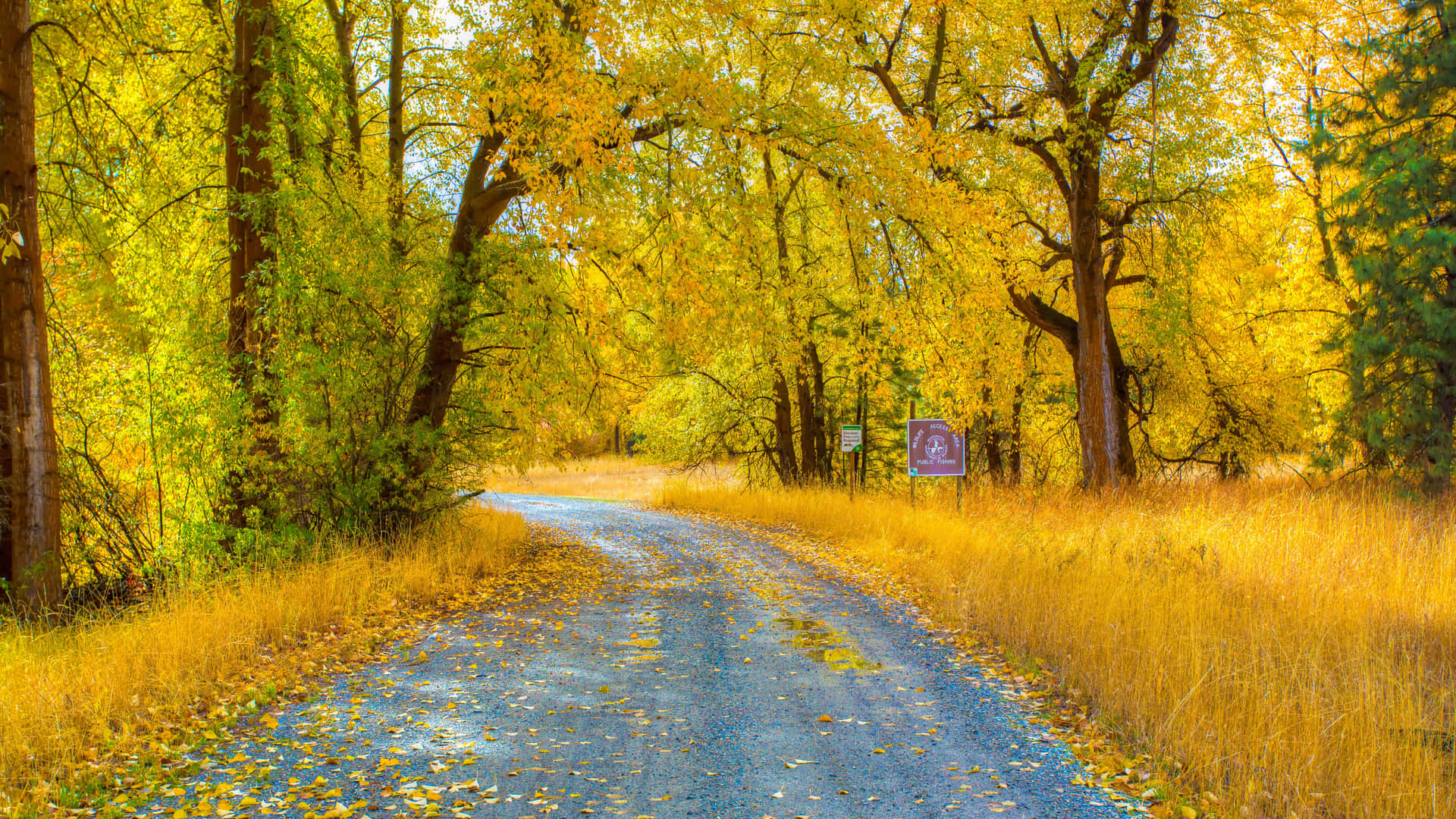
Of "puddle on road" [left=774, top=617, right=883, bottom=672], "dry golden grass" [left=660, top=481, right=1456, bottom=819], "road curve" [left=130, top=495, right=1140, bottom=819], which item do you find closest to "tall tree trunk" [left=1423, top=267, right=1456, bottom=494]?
"dry golden grass" [left=660, top=481, right=1456, bottom=819]

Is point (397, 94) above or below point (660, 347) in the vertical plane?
above

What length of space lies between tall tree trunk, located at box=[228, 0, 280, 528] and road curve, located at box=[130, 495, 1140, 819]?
3276 mm

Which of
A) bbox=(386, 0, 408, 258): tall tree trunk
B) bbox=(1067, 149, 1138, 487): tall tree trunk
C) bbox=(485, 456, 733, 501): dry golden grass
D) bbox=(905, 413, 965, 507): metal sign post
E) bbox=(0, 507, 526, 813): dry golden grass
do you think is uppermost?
bbox=(386, 0, 408, 258): tall tree trunk

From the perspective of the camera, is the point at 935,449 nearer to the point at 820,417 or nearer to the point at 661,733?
the point at 820,417

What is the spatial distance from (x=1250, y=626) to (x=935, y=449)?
8.54 metres

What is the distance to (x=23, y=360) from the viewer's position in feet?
24.3

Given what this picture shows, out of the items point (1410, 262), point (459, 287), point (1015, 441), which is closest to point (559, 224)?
point (459, 287)

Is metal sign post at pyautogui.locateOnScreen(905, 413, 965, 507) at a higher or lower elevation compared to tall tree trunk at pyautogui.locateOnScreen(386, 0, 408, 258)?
lower

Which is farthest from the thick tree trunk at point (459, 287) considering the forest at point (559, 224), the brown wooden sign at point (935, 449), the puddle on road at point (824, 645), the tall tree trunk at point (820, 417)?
the tall tree trunk at point (820, 417)

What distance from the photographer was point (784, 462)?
22.0 meters

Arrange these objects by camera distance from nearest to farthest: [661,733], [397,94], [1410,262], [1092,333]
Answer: [661,733], [1410,262], [397,94], [1092,333]

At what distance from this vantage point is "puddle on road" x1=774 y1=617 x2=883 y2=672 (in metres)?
6.67

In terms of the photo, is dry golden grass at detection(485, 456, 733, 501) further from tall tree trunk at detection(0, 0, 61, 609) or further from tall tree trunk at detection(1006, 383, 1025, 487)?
tall tree trunk at detection(0, 0, 61, 609)

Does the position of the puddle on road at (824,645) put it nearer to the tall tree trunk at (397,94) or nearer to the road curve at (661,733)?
the road curve at (661,733)
